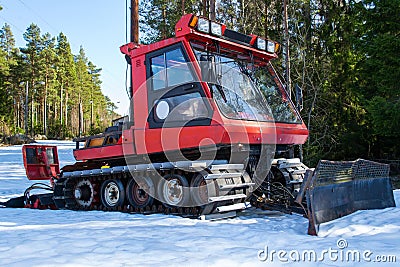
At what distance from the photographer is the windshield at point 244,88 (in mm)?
5445

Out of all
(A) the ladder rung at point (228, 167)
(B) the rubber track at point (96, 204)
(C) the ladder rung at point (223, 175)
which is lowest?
(B) the rubber track at point (96, 204)

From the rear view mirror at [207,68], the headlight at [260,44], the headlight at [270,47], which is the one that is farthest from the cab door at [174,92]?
the headlight at [270,47]

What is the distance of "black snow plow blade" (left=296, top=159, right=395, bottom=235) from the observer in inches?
185

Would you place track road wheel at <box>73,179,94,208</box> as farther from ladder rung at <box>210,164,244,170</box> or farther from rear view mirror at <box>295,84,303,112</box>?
rear view mirror at <box>295,84,303,112</box>

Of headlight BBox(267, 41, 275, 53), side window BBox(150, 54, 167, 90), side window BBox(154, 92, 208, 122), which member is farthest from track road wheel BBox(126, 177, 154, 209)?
headlight BBox(267, 41, 275, 53)

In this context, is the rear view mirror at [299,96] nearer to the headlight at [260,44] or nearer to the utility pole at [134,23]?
the headlight at [260,44]

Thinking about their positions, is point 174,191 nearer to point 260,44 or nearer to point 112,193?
point 112,193

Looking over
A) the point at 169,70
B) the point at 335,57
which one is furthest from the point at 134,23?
the point at 335,57

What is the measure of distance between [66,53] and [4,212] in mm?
55465

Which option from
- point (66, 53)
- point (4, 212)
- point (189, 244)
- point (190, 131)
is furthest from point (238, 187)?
point (66, 53)

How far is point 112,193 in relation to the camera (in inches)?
264

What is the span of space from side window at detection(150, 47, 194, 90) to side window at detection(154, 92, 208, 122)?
23cm

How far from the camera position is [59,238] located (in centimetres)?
410

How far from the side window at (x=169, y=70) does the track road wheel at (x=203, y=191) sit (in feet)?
4.69
